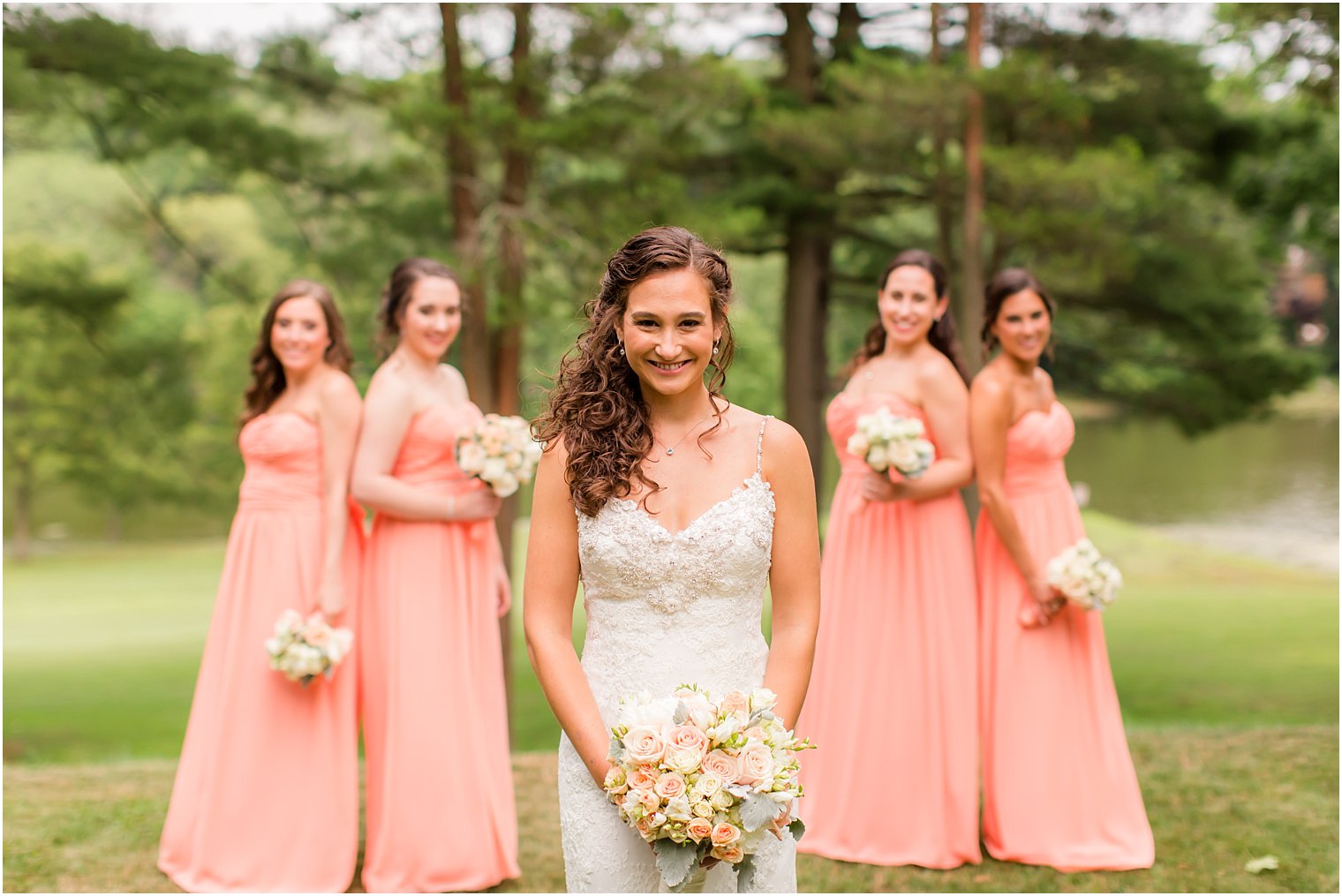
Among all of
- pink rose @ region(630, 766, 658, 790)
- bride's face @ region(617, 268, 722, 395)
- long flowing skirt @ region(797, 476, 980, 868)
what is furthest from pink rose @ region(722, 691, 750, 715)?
long flowing skirt @ region(797, 476, 980, 868)

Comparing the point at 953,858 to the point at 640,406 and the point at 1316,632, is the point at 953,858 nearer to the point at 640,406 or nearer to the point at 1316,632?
the point at 640,406

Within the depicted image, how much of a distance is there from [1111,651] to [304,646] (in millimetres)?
13074

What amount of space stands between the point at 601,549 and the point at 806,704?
3045mm

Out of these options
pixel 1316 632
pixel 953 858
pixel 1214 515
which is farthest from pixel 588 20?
pixel 1214 515

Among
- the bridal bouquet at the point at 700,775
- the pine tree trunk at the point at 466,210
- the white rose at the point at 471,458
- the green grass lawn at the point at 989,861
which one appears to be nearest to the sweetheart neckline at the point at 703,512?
the bridal bouquet at the point at 700,775

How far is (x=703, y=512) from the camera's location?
123 inches

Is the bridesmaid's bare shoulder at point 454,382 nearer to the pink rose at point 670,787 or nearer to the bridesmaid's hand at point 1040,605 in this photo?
the bridesmaid's hand at point 1040,605

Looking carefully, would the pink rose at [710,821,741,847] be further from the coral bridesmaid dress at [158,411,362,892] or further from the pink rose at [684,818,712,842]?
the coral bridesmaid dress at [158,411,362,892]

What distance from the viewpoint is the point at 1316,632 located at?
1584 cm

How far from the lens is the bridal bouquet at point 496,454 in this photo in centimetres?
539

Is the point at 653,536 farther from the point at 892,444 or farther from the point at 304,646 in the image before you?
the point at 304,646

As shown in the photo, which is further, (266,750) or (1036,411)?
(1036,411)

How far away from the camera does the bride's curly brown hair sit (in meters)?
3.01

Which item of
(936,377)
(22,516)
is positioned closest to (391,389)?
(936,377)
